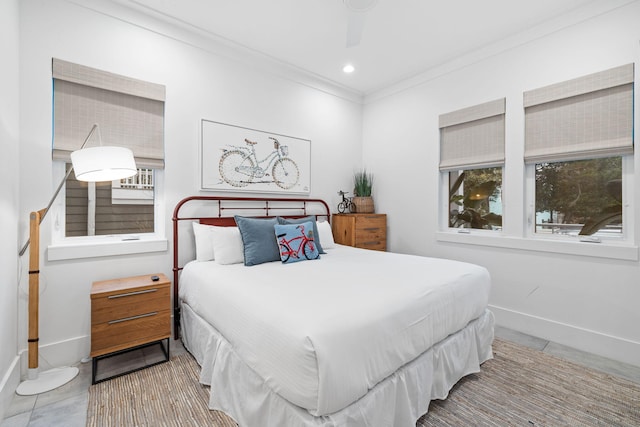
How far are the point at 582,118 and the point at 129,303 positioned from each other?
3.92 meters

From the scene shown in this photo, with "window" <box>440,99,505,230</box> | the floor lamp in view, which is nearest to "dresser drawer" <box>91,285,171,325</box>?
the floor lamp

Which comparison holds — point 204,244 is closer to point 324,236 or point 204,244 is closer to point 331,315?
point 324,236

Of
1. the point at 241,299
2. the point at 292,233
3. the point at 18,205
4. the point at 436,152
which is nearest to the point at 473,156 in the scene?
the point at 436,152

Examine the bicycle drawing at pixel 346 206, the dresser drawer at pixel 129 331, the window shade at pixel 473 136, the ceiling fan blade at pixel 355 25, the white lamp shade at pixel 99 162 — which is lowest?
the dresser drawer at pixel 129 331

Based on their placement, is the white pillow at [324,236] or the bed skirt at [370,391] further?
the white pillow at [324,236]

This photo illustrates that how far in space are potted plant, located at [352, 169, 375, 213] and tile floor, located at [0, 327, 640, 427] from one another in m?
2.08

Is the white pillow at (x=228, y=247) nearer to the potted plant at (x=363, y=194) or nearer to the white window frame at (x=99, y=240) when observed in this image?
the white window frame at (x=99, y=240)

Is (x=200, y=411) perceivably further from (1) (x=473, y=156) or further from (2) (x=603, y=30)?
(2) (x=603, y=30)

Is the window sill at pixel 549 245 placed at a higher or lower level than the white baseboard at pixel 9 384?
higher

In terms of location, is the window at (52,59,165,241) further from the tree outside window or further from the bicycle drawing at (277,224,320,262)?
the tree outside window

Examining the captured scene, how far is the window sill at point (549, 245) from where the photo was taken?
2363mm

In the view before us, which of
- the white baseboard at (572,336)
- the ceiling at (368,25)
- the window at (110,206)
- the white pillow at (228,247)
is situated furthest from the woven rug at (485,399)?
the ceiling at (368,25)

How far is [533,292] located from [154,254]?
358cm

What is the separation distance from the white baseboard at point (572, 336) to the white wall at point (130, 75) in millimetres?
2668
